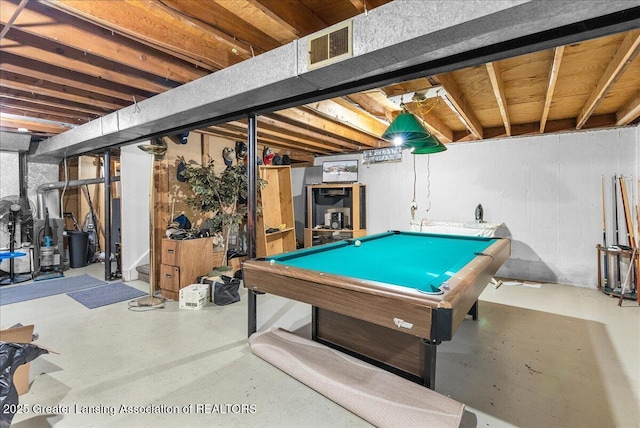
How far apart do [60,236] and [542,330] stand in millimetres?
7591

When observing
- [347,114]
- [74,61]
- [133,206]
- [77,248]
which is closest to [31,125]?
[133,206]

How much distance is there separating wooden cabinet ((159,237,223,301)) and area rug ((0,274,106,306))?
56.9 inches

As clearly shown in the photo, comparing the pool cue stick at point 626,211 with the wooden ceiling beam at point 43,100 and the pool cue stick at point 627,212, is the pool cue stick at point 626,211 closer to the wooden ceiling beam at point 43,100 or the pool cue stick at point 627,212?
the pool cue stick at point 627,212

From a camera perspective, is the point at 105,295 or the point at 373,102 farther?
the point at 105,295

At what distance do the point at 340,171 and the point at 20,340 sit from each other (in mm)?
5656

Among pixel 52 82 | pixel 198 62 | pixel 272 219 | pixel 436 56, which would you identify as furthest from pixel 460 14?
pixel 272 219

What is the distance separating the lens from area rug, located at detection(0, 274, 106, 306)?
3977 mm

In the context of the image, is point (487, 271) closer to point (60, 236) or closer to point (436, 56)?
point (436, 56)

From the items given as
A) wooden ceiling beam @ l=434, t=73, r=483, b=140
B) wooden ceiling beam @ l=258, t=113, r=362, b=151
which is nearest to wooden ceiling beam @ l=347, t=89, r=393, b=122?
wooden ceiling beam @ l=434, t=73, r=483, b=140

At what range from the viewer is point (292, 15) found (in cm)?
200

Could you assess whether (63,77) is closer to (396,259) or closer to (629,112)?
(396,259)

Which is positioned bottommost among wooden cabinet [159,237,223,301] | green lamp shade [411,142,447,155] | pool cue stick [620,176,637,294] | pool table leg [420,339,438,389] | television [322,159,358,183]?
pool table leg [420,339,438,389]

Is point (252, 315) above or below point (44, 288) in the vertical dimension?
above

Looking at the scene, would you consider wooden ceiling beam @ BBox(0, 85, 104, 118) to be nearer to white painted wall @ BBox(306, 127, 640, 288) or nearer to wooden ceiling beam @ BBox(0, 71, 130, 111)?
wooden ceiling beam @ BBox(0, 71, 130, 111)
